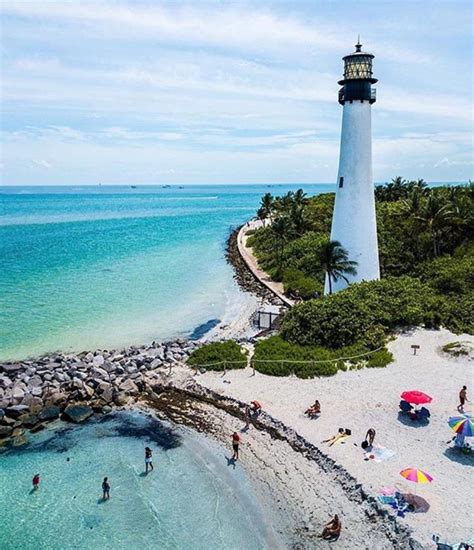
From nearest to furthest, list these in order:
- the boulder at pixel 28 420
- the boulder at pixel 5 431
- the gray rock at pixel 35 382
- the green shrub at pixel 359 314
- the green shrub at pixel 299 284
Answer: the boulder at pixel 5 431 < the boulder at pixel 28 420 < the gray rock at pixel 35 382 < the green shrub at pixel 359 314 < the green shrub at pixel 299 284

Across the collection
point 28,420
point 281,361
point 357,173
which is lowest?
point 28,420

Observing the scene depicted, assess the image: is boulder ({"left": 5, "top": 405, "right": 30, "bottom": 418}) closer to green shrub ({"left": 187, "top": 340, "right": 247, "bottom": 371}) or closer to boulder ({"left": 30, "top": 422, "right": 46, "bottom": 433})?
boulder ({"left": 30, "top": 422, "right": 46, "bottom": 433})

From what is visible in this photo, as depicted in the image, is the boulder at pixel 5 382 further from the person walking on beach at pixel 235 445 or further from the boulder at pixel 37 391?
the person walking on beach at pixel 235 445

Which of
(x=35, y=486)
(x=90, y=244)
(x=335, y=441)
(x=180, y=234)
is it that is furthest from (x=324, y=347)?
(x=180, y=234)

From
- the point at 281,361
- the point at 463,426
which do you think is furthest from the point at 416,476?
the point at 281,361

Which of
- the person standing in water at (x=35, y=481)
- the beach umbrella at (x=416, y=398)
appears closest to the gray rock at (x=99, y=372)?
the person standing in water at (x=35, y=481)

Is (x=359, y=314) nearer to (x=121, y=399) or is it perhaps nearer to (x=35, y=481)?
(x=121, y=399)
